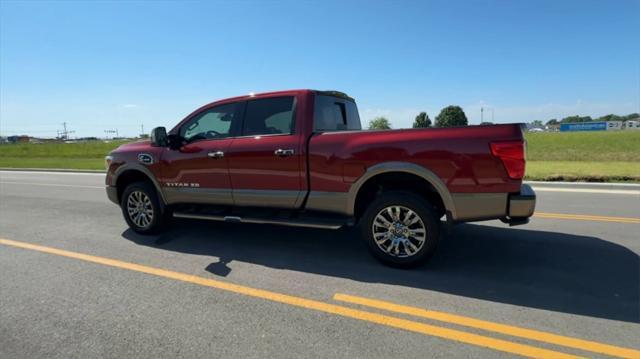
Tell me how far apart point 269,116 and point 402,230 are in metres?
2.20

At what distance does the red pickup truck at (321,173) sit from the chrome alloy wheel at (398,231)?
1 cm

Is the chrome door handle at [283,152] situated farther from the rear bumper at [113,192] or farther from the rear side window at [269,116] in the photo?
the rear bumper at [113,192]

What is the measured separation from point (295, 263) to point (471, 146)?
2314 millimetres

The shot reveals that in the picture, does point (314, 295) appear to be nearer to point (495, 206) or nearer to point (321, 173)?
point (321, 173)

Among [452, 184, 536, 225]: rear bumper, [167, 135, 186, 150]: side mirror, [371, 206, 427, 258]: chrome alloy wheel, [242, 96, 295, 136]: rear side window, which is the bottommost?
[371, 206, 427, 258]: chrome alloy wheel

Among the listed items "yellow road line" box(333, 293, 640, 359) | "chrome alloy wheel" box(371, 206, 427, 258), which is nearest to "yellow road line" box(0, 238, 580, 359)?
"yellow road line" box(333, 293, 640, 359)

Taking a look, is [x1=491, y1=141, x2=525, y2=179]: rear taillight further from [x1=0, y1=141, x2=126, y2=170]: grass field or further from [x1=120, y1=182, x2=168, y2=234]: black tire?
[x1=0, y1=141, x2=126, y2=170]: grass field

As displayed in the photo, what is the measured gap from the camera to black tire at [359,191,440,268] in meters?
4.11

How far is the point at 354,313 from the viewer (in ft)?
10.8

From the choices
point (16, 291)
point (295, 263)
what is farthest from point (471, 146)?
point (16, 291)

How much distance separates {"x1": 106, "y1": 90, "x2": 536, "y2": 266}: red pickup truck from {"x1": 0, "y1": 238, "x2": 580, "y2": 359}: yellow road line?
107 centimetres

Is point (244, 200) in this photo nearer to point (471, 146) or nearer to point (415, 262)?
point (415, 262)

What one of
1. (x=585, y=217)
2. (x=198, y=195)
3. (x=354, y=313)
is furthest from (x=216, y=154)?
(x=585, y=217)

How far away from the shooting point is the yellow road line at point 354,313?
8.94 feet
